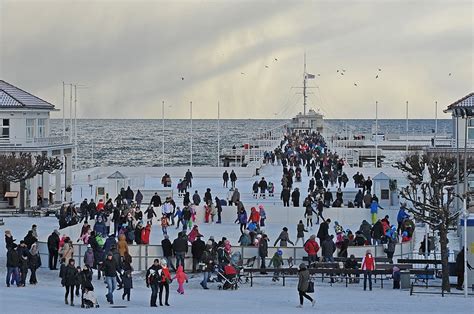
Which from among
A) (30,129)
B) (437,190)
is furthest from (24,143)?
(437,190)

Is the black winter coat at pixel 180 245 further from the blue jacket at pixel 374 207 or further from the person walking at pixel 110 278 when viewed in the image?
the blue jacket at pixel 374 207

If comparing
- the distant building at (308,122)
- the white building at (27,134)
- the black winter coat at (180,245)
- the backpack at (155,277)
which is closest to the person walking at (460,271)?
the black winter coat at (180,245)

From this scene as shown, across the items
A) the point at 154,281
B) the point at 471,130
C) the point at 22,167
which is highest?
the point at 471,130

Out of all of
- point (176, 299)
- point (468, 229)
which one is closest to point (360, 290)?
point (468, 229)

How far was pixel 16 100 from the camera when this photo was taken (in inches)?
1887

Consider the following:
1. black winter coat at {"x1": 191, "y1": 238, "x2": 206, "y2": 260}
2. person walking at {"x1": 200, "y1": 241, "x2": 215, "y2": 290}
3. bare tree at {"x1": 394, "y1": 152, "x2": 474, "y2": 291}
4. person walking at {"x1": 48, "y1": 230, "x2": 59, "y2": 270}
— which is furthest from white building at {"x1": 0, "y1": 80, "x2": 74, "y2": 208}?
person walking at {"x1": 200, "y1": 241, "x2": 215, "y2": 290}

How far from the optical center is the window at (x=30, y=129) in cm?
4834

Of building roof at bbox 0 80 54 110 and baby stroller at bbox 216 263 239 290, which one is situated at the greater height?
building roof at bbox 0 80 54 110

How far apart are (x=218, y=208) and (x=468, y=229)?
15.6 metres

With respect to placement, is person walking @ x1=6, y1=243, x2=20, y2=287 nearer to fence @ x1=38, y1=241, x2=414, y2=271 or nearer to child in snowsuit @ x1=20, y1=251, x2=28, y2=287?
child in snowsuit @ x1=20, y1=251, x2=28, y2=287

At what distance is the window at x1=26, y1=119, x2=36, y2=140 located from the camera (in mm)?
48344

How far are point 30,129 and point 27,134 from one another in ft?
1.56

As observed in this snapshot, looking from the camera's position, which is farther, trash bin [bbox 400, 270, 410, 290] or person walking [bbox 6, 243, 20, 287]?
trash bin [bbox 400, 270, 410, 290]

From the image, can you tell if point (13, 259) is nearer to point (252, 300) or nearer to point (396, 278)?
point (252, 300)
